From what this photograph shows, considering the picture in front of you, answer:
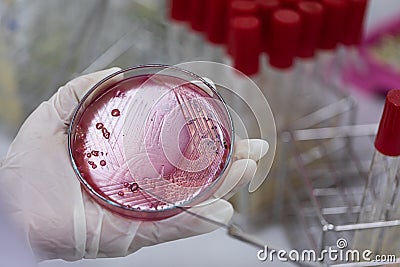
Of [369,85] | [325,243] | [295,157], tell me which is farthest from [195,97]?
[369,85]

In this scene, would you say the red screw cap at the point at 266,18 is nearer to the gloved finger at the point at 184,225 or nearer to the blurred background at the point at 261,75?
the blurred background at the point at 261,75

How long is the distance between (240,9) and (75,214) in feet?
1.10

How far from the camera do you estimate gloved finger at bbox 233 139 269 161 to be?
1.62 ft

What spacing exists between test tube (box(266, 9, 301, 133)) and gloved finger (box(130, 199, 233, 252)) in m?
0.27

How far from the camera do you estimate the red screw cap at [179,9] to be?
0.80 m

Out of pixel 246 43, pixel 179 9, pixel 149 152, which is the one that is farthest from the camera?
pixel 179 9

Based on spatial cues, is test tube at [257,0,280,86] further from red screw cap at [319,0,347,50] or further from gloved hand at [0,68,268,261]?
gloved hand at [0,68,268,261]

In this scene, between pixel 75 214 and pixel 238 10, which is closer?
pixel 75 214

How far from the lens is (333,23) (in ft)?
2.47

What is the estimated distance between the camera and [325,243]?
2.03ft

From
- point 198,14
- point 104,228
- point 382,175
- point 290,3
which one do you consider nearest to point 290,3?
point 290,3

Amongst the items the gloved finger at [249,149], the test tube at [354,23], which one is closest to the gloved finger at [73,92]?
the gloved finger at [249,149]

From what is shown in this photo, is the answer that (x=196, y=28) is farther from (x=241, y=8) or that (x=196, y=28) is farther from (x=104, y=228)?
(x=104, y=228)

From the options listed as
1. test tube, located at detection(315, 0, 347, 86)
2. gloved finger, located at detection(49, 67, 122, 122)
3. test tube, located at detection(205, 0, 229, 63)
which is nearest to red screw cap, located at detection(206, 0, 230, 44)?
test tube, located at detection(205, 0, 229, 63)
